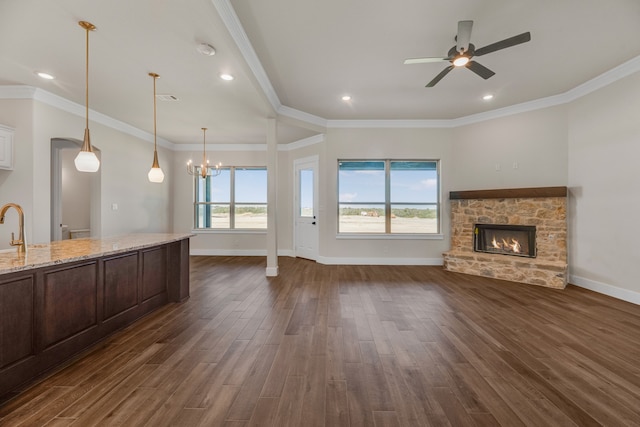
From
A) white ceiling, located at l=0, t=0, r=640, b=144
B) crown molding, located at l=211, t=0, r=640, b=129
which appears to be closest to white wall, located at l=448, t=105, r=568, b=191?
crown molding, located at l=211, t=0, r=640, b=129

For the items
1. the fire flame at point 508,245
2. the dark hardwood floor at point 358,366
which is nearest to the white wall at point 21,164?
the dark hardwood floor at point 358,366

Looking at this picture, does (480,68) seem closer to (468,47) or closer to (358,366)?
(468,47)

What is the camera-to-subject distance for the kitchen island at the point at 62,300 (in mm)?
1808

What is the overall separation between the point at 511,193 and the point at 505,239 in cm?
87

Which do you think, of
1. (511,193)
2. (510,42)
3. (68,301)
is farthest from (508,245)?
(68,301)

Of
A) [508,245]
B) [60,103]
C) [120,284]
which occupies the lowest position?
[120,284]

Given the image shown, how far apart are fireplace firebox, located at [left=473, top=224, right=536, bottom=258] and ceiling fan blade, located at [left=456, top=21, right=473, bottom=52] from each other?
3496 millimetres

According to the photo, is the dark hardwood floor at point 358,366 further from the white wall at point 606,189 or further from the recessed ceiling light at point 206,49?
the recessed ceiling light at point 206,49

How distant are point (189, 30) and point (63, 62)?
192 cm

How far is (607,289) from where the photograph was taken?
12.6ft

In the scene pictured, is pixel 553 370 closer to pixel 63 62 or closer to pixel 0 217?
pixel 0 217

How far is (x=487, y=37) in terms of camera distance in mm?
2992

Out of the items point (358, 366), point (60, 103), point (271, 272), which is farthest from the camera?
point (271, 272)

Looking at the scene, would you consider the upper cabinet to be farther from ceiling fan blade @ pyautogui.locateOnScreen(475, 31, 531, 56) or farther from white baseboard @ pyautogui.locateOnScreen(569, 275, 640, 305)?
white baseboard @ pyautogui.locateOnScreen(569, 275, 640, 305)
